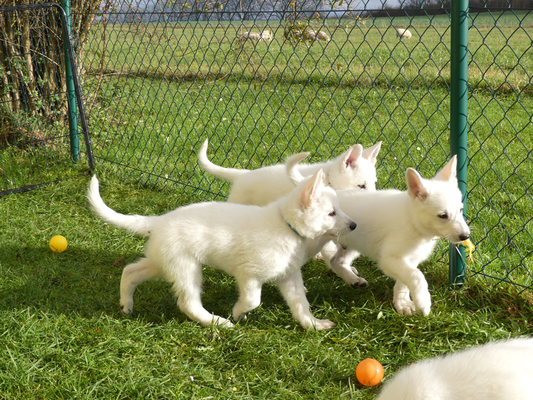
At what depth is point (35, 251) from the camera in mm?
4375

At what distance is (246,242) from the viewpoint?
Result: 3.07m

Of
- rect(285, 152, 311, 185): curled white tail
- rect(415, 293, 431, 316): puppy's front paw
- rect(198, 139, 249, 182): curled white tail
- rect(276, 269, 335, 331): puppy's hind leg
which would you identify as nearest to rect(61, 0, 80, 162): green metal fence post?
rect(198, 139, 249, 182): curled white tail

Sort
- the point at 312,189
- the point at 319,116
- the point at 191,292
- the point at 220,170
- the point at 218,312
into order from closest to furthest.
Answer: the point at 312,189 < the point at 191,292 < the point at 218,312 < the point at 220,170 < the point at 319,116

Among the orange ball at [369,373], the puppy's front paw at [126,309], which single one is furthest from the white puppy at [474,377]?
the puppy's front paw at [126,309]

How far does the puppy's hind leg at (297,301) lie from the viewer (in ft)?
10.5

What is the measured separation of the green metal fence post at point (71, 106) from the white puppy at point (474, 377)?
5306mm

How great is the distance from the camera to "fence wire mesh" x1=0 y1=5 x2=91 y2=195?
19.8 feet

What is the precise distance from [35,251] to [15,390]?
1.93 meters

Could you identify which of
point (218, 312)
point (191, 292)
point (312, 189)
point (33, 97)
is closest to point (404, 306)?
point (312, 189)

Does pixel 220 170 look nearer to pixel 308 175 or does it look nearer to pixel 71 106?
pixel 308 175

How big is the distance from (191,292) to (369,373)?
3.71 ft

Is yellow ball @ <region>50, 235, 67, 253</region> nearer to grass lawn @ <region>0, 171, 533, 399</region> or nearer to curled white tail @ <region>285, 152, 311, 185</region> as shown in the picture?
grass lawn @ <region>0, 171, 533, 399</region>

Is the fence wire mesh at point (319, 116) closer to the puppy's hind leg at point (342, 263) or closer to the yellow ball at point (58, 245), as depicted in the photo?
the puppy's hind leg at point (342, 263)

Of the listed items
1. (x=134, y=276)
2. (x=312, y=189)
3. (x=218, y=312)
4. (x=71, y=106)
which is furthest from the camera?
(x=71, y=106)
